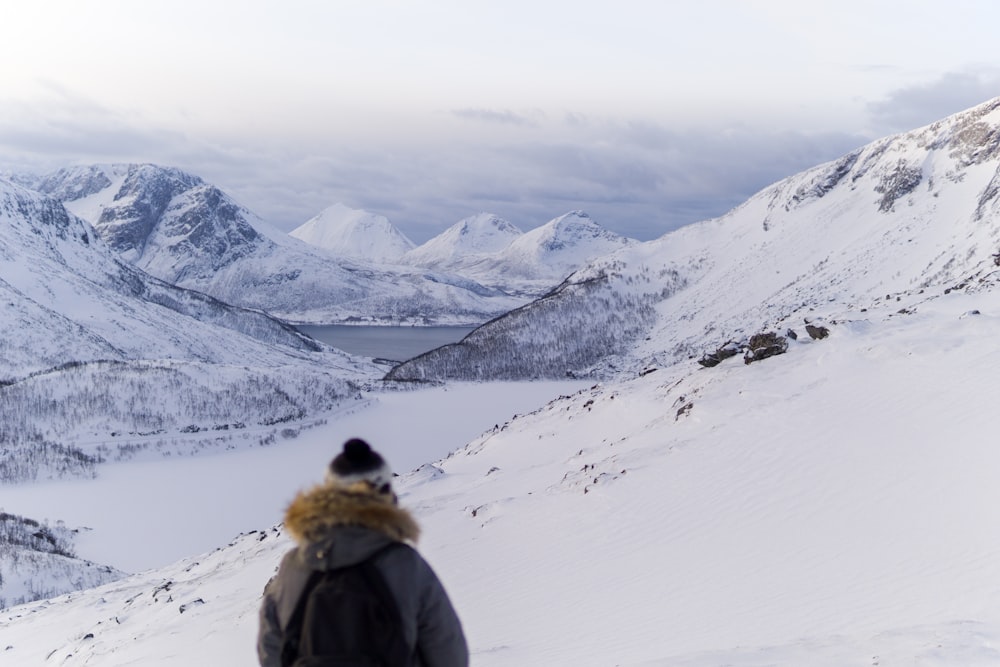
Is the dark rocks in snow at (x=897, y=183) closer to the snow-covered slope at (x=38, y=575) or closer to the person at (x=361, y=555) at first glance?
the snow-covered slope at (x=38, y=575)

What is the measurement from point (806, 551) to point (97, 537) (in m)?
48.5

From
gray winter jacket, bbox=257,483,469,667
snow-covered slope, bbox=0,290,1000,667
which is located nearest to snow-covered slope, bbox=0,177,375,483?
snow-covered slope, bbox=0,290,1000,667

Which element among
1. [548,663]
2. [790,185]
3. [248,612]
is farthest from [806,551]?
[790,185]

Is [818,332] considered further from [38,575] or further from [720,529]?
[38,575]

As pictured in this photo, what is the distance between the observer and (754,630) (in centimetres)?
1037

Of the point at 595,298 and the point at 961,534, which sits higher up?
the point at 595,298

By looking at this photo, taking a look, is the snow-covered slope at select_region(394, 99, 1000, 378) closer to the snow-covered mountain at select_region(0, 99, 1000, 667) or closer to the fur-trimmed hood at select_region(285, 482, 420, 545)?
the snow-covered mountain at select_region(0, 99, 1000, 667)

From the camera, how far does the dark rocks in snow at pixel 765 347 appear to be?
90.7ft

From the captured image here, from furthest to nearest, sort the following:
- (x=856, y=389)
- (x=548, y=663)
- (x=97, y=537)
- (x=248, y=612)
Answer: (x=97, y=537), (x=856, y=389), (x=248, y=612), (x=548, y=663)

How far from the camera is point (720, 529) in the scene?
1531 cm

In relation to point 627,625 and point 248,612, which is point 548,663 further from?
point 248,612

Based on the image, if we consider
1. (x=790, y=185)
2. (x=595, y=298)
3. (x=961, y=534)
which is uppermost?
(x=790, y=185)

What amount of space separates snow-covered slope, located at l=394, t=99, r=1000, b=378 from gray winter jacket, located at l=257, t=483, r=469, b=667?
108m

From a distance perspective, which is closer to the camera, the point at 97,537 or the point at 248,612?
the point at 248,612
